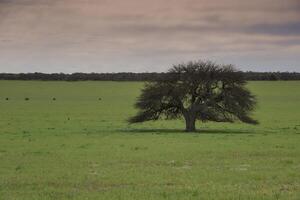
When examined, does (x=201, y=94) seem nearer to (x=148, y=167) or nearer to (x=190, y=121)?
(x=190, y=121)

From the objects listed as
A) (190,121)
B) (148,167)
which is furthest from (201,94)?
(148,167)

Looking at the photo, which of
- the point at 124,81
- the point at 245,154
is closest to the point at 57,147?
the point at 245,154

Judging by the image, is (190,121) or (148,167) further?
(190,121)

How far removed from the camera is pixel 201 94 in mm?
46219

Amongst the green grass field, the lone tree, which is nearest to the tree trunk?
the lone tree

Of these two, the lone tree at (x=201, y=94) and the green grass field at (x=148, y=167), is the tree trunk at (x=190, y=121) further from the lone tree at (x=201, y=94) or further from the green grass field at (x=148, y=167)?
the green grass field at (x=148, y=167)

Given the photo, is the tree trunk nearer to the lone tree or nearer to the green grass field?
the lone tree

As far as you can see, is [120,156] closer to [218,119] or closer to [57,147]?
[57,147]

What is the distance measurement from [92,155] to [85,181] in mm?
8971

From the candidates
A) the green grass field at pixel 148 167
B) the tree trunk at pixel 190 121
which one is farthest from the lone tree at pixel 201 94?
the green grass field at pixel 148 167

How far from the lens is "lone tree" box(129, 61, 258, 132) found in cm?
4550

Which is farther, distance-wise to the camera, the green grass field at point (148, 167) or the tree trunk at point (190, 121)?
the tree trunk at point (190, 121)

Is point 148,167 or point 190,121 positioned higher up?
point 148,167

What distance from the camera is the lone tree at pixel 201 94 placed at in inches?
1791
